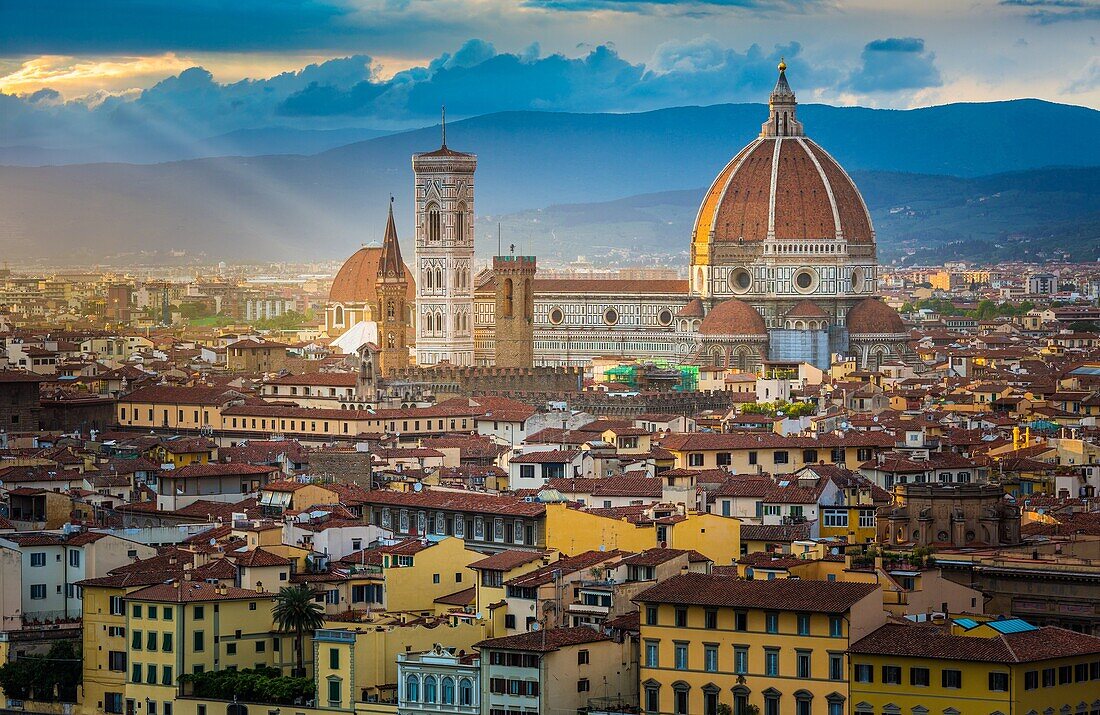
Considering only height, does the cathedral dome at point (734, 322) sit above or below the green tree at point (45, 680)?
above

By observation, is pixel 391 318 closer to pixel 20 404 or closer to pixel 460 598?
pixel 20 404

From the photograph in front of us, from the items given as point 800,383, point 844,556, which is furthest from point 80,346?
point 844,556

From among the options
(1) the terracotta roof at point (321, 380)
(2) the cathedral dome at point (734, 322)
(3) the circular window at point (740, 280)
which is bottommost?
(1) the terracotta roof at point (321, 380)

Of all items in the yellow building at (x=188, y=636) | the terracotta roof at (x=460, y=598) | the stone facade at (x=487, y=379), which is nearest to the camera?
the yellow building at (x=188, y=636)

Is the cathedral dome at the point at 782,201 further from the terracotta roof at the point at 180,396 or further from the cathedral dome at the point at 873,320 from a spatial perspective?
the terracotta roof at the point at 180,396

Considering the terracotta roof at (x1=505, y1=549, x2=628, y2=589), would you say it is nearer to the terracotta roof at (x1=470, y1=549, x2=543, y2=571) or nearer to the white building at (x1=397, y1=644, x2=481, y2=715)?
the terracotta roof at (x1=470, y1=549, x2=543, y2=571)

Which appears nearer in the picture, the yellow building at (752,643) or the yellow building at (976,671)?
the yellow building at (976,671)

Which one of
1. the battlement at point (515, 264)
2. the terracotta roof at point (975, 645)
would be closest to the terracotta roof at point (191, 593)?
the terracotta roof at point (975, 645)
